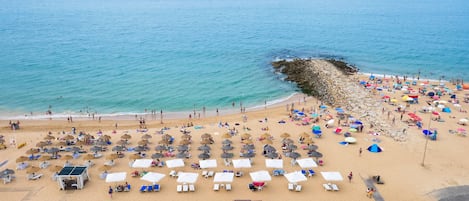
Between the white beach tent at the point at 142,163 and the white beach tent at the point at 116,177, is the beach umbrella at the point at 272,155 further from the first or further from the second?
the white beach tent at the point at 116,177

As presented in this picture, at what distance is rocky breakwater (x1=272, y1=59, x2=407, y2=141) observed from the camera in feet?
128

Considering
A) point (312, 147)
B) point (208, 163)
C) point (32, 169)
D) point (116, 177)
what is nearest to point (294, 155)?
point (312, 147)

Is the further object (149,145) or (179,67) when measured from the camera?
(179,67)

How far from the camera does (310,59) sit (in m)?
68.4

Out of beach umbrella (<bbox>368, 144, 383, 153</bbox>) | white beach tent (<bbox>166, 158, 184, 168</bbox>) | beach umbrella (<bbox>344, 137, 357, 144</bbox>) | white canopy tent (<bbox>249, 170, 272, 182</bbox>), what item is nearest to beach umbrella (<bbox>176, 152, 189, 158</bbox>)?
white beach tent (<bbox>166, 158, 184, 168</bbox>)

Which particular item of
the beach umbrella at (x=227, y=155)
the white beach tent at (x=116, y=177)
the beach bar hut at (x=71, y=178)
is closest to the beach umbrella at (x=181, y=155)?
the beach umbrella at (x=227, y=155)

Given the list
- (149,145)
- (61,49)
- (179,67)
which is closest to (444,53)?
(179,67)

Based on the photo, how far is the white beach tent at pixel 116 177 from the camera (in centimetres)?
2621

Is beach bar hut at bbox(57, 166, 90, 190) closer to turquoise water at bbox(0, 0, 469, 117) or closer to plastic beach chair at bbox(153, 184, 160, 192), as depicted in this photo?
plastic beach chair at bbox(153, 184, 160, 192)

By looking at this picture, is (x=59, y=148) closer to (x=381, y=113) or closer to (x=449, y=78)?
(x=381, y=113)

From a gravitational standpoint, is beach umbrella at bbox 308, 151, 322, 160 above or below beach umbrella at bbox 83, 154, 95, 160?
above

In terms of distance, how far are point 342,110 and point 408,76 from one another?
2616 cm

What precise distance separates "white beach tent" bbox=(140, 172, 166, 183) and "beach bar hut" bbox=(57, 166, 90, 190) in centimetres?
454

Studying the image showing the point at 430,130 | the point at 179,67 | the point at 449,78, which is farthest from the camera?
the point at 179,67
